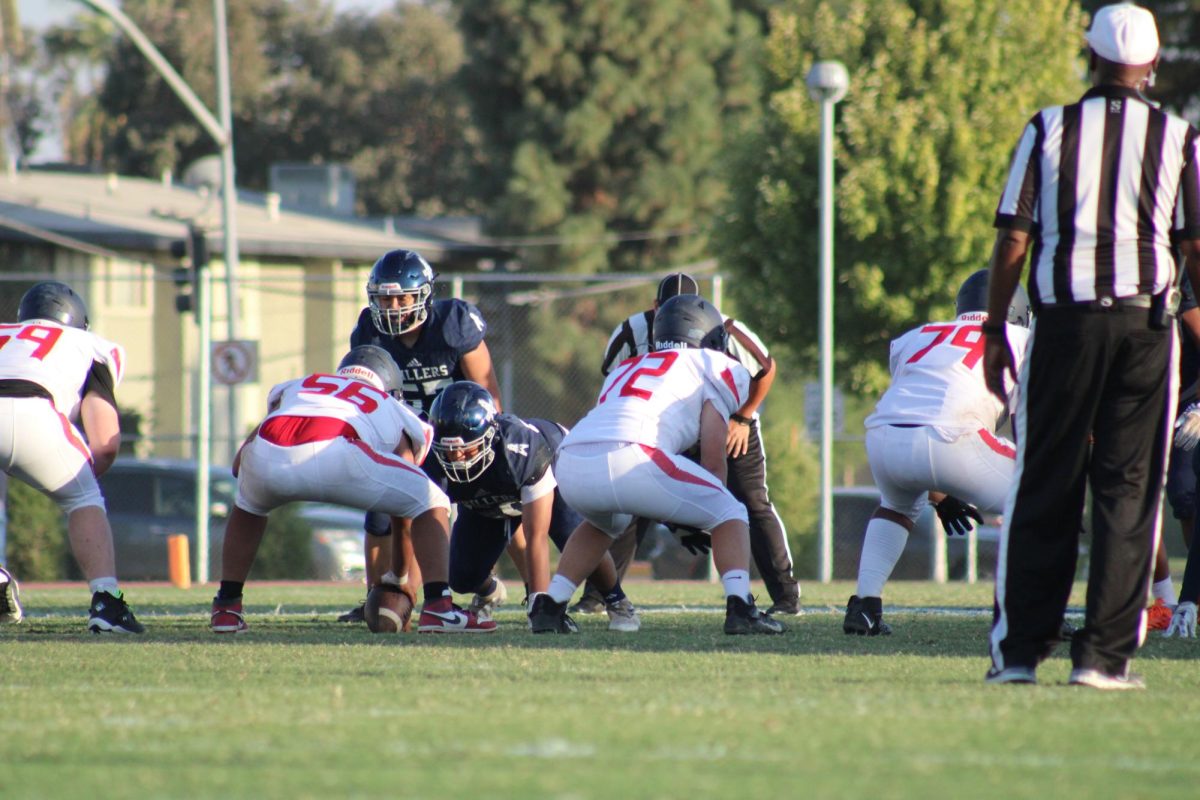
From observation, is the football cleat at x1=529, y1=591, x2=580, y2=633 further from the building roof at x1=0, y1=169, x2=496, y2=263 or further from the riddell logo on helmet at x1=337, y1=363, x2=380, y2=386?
the building roof at x1=0, y1=169, x2=496, y2=263

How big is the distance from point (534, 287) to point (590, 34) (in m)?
5.70

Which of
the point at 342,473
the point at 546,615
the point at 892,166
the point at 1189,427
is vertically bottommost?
the point at 546,615

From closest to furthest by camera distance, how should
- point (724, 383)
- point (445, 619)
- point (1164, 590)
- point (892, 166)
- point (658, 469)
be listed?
point (658, 469)
point (724, 383)
point (445, 619)
point (1164, 590)
point (892, 166)

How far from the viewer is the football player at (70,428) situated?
771 cm

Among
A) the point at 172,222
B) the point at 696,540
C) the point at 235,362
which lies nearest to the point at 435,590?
the point at 696,540

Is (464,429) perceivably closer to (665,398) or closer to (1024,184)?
(665,398)

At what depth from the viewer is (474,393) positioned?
7844mm

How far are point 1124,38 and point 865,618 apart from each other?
302 centimetres

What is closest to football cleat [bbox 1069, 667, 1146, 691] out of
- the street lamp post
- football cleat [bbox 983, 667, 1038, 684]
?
football cleat [bbox 983, 667, 1038, 684]

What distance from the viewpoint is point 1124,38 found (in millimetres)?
5395

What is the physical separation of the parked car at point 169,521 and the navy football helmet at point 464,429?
343 inches

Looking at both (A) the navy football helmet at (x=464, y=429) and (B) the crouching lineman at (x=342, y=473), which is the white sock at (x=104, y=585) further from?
(A) the navy football helmet at (x=464, y=429)

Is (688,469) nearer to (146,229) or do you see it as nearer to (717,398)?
(717,398)

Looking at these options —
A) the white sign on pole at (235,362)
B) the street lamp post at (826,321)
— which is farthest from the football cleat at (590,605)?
the white sign on pole at (235,362)
